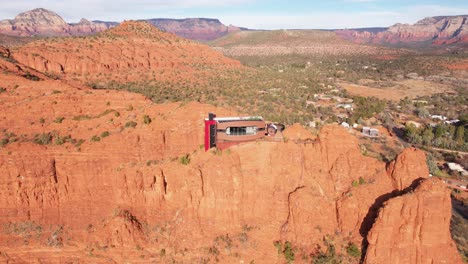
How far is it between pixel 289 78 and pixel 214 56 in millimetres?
17673

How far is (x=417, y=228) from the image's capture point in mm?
16859

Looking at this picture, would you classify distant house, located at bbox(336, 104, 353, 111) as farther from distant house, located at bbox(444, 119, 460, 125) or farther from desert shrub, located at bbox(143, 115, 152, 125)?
desert shrub, located at bbox(143, 115, 152, 125)

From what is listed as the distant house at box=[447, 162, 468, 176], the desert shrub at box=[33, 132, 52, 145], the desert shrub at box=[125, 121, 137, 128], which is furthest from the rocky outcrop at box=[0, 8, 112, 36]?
the distant house at box=[447, 162, 468, 176]

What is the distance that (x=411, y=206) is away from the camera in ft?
55.0

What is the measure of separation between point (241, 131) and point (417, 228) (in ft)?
34.3

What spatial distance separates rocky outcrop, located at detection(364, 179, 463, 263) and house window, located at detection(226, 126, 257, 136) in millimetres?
8338

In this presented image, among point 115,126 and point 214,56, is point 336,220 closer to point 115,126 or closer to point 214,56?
point 115,126

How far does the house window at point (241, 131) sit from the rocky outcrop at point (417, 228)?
8338mm

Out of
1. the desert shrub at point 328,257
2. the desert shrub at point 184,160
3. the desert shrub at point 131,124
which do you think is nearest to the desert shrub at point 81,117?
the desert shrub at point 131,124

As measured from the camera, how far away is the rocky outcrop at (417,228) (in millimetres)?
16625

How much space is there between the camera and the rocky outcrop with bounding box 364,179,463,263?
54.5ft

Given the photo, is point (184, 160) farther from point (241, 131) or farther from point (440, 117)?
point (440, 117)

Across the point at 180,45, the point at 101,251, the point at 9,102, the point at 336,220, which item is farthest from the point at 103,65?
the point at 336,220

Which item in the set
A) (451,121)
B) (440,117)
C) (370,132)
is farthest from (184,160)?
(440,117)
